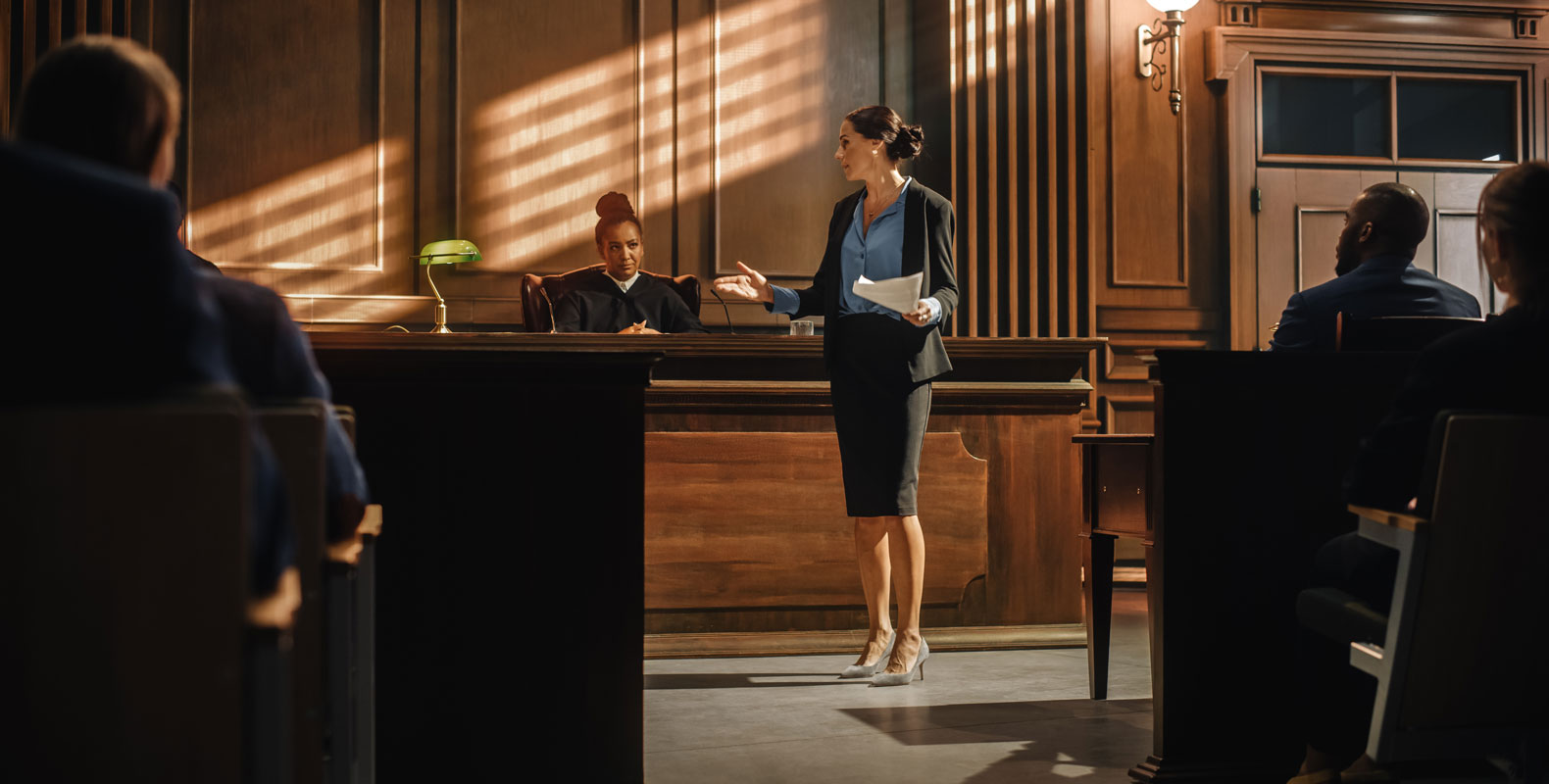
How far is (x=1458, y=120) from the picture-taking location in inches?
245

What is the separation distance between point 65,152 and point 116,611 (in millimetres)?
491

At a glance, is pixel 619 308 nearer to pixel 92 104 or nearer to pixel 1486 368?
pixel 1486 368

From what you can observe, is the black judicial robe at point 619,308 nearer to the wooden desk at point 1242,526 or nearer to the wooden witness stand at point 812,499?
the wooden witness stand at point 812,499

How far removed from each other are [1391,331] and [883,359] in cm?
126

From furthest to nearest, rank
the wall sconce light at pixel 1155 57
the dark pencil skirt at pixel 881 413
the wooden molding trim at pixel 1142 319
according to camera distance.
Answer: the wooden molding trim at pixel 1142 319 < the wall sconce light at pixel 1155 57 < the dark pencil skirt at pixel 881 413

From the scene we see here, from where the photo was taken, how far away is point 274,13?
563cm

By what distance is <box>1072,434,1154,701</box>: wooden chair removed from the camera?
2928mm

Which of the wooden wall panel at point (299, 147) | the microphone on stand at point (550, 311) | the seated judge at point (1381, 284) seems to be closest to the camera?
the seated judge at point (1381, 284)

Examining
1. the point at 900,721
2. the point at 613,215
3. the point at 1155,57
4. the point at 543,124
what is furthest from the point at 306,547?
the point at 1155,57

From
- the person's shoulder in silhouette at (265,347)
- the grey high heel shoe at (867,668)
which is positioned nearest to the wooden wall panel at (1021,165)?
the grey high heel shoe at (867,668)

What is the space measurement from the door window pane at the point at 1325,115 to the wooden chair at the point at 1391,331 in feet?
13.0

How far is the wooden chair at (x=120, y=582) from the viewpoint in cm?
113

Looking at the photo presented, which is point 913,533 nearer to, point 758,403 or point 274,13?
point 758,403

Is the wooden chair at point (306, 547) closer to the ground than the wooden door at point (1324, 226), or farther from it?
closer to the ground
